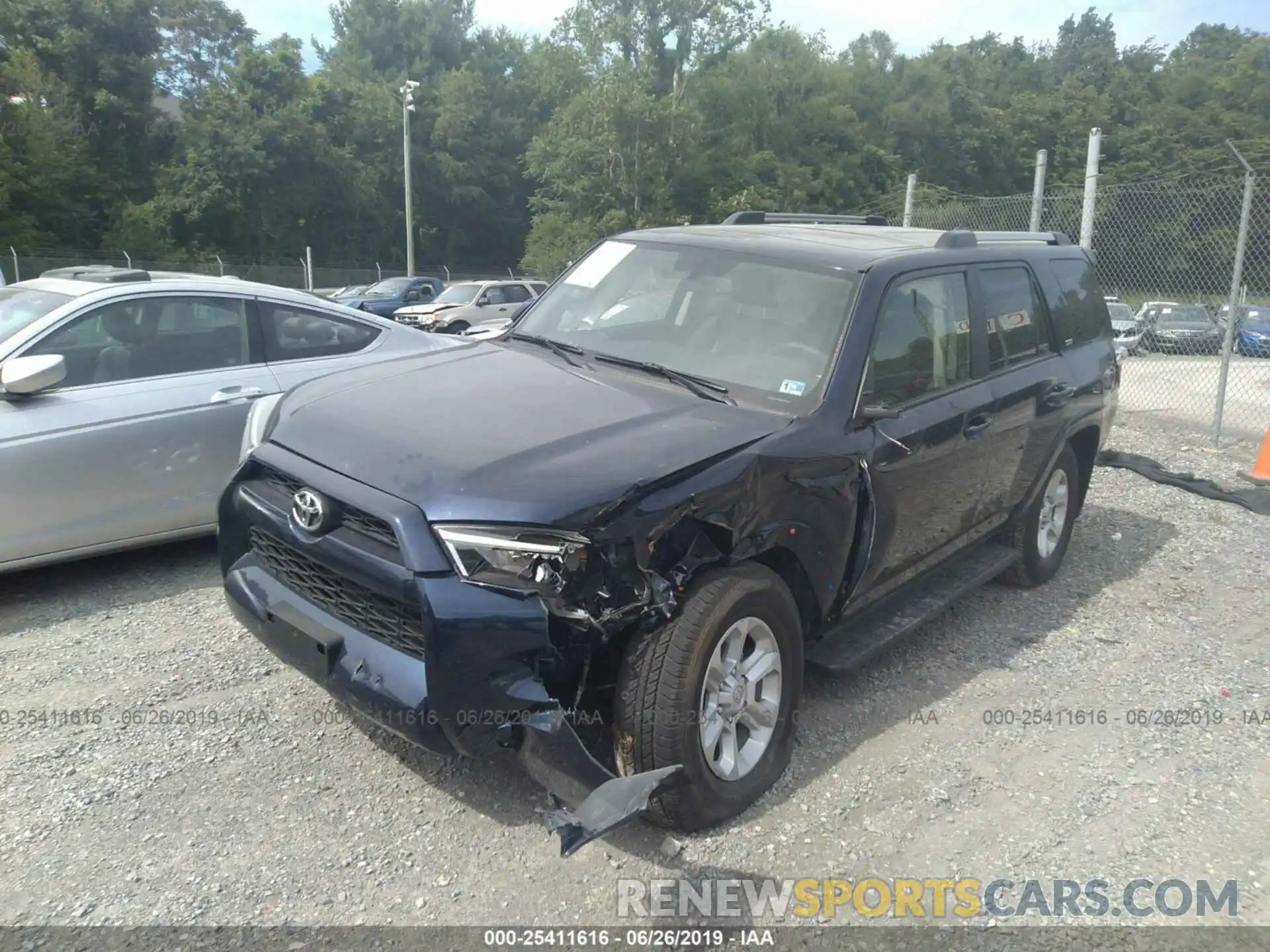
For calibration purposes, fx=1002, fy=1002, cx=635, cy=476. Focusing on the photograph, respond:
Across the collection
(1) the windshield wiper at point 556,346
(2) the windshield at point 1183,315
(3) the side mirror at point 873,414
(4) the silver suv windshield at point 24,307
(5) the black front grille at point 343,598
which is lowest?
(2) the windshield at point 1183,315

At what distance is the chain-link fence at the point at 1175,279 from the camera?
12.4m

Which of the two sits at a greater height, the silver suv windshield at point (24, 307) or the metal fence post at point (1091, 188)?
the metal fence post at point (1091, 188)

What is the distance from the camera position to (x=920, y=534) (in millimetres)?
4332

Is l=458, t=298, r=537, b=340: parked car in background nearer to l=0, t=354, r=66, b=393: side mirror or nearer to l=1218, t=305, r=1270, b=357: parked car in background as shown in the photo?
l=0, t=354, r=66, b=393: side mirror

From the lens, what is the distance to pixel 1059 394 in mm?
5328

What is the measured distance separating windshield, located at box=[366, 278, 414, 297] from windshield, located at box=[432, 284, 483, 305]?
3.74m

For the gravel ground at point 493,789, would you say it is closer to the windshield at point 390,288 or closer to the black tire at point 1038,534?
the black tire at point 1038,534

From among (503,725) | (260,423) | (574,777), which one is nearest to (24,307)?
(260,423)

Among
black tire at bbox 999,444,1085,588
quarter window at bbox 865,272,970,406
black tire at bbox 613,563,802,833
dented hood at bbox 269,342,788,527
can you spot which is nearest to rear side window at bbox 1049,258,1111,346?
black tire at bbox 999,444,1085,588

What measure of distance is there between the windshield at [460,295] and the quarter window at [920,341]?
18.9 m

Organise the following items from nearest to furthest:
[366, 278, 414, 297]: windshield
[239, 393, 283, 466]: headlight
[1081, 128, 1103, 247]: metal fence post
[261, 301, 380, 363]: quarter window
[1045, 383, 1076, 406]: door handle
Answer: [239, 393, 283, 466]: headlight
[1045, 383, 1076, 406]: door handle
[261, 301, 380, 363]: quarter window
[1081, 128, 1103, 247]: metal fence post
[366, 278, 414, 297]: windshield

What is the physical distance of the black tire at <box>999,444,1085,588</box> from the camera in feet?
17.9

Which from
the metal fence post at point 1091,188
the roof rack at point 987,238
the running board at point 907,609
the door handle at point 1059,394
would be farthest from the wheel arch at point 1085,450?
the metal fence post at point 1091,188

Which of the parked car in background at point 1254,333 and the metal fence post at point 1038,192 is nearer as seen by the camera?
the metal fence post at point 1038,192
